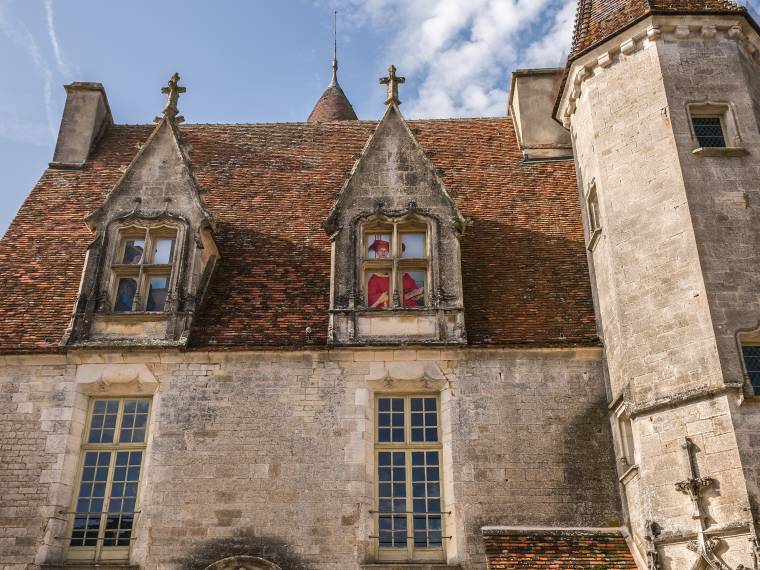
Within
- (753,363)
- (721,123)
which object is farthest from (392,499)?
(721,123)

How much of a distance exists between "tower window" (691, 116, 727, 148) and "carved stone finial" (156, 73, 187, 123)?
787cm

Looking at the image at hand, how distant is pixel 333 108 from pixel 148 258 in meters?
13.3

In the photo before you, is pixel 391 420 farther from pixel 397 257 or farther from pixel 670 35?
pixel 670 35

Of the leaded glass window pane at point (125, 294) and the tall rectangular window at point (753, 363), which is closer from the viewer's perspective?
the tall rectangular window at point (753, 363)

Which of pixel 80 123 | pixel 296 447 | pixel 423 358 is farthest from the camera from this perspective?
pixel 80 123

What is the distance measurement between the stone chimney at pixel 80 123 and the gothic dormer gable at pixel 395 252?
6120 millimetres

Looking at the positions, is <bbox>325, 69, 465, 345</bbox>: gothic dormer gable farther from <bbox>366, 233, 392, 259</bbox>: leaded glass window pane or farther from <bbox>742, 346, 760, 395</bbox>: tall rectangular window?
<bbox>742, 346, 760, 395</bbox>: tall rectangular window

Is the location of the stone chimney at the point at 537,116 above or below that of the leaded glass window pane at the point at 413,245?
above

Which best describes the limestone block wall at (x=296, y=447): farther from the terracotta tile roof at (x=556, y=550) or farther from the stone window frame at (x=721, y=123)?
the stone window frame at (x=721, y=123)

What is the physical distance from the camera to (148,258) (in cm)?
1208

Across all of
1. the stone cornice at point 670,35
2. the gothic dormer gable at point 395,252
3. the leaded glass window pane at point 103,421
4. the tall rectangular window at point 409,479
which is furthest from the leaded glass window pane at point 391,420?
the stone cornice at point 670,35

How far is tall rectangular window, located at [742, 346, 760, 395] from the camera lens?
9.44 m

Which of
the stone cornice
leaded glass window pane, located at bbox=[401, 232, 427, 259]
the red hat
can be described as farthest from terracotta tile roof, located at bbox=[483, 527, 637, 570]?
the stone cornice

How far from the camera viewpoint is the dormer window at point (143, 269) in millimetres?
11766
